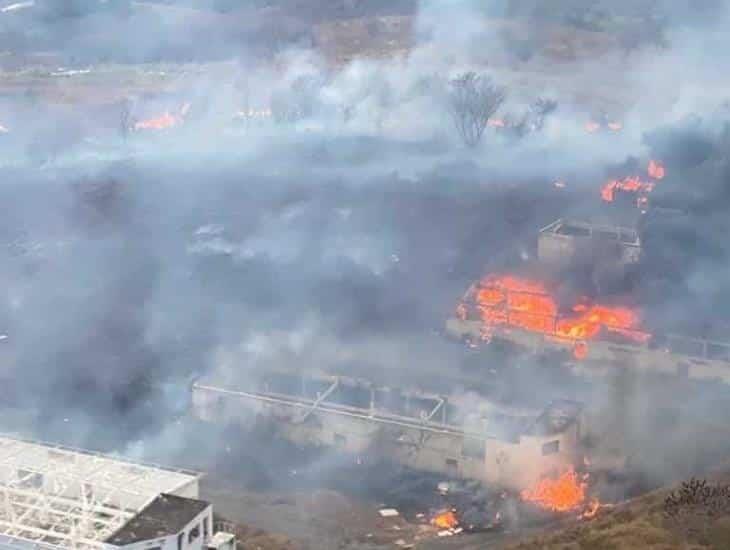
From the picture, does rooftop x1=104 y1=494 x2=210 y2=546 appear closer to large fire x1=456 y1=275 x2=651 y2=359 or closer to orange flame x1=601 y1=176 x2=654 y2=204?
large fire x1=456 y1=275 x2=651 y2=359

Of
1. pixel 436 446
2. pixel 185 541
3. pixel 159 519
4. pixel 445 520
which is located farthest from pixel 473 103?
pixel 185 541

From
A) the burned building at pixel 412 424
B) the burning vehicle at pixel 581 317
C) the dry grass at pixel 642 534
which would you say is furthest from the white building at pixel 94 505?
the burning vehicle at pixel 581 317

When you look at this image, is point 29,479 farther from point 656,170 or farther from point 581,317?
point 656,170

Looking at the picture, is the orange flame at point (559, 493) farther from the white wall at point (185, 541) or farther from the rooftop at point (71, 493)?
the white wall at point (185, 541)

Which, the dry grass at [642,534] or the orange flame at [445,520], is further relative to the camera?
the orange flame at [445,520]

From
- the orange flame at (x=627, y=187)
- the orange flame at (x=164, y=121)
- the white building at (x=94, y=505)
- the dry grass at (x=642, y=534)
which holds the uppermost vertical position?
the orange flame at (x=164, y=121)

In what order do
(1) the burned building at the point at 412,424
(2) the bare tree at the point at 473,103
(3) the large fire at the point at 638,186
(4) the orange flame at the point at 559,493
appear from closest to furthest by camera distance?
(4) the orange flame at the point at 559,493 < (1) the burned building at the point at 412,424 < (3) the large fire at the point at 638,186 < (2) the bare tree at the point at 473,103
